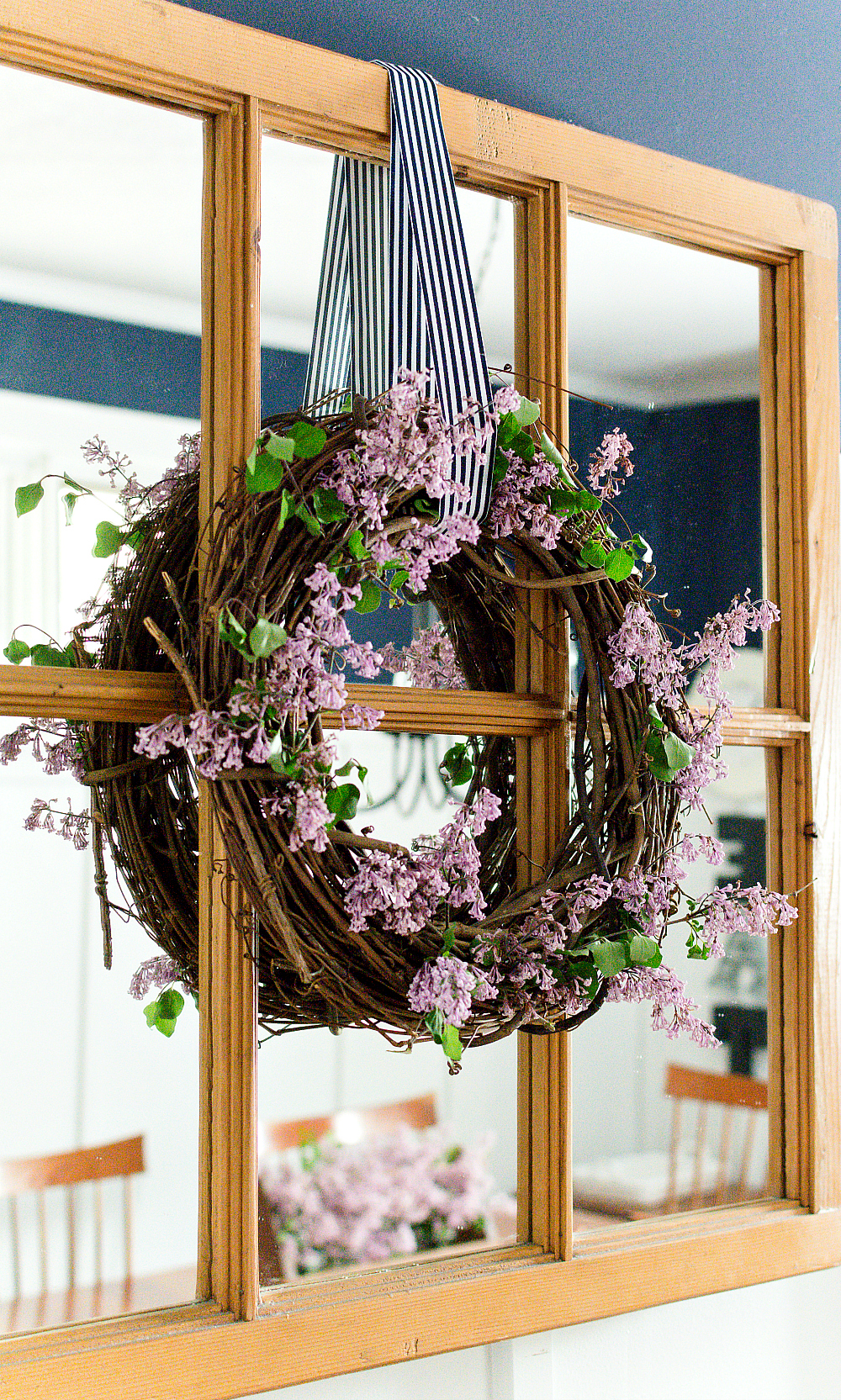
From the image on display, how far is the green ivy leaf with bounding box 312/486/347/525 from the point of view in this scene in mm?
926

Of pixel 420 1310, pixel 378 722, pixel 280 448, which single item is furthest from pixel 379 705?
pixel 420 1310

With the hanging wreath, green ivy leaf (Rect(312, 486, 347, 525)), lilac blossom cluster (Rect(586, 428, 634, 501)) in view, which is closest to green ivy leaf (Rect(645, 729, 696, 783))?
the hanging wreath

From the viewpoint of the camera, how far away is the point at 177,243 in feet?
3.34

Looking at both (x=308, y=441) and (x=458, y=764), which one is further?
(x=458, y=764)

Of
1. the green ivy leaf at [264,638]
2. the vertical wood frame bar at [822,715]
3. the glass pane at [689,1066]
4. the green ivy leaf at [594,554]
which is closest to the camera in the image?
the green ivy leaf at [264,638]

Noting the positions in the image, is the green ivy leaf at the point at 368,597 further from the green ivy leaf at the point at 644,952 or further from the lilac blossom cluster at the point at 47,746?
the green ivy leaf at the point at 644,952

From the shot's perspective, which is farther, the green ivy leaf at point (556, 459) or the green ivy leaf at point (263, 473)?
the green ivy leaf at point (556, 459)

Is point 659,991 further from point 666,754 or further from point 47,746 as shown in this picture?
point 47,746

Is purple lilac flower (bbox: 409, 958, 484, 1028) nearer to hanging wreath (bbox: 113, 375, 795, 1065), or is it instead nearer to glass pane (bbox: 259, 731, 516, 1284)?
hanging wreath (bbox: 113, 375, 795, 1065)

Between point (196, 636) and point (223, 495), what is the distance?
0.12 m

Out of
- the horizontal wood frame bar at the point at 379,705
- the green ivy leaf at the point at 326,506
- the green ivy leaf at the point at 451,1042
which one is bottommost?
the green ivy leaf at the point at 451,1042

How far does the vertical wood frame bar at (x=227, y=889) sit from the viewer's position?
38.7 inches

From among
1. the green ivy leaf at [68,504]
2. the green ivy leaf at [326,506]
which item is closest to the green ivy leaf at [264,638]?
the green ivy leaf at [326,506]

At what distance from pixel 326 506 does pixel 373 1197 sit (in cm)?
59
